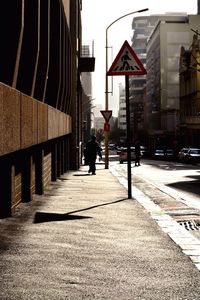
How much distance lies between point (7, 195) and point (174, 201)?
5.08m

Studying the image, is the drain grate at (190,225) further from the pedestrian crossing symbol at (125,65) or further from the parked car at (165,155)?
the parked car at (165,155)

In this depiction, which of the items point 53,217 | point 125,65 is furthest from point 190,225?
point 125,65

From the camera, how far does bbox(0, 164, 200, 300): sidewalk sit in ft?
16.9

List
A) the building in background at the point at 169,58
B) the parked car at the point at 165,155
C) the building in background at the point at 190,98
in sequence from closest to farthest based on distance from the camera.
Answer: the parked car at the point at 165,155 < the building in background at the point at 190,98 < the building in background at the point at 169,58

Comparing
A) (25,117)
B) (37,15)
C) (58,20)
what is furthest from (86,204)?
(58,20)

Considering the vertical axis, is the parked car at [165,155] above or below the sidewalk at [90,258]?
below

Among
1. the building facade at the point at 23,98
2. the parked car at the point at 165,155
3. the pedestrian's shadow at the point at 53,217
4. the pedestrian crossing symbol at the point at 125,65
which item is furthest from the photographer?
the parked car at the point at 165,155

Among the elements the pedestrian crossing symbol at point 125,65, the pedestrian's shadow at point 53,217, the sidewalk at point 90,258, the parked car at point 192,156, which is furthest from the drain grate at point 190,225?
the parked car at point 192,156

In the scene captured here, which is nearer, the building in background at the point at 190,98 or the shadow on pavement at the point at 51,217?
the shadow on pavement at the point at 51,217

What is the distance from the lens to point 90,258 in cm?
646

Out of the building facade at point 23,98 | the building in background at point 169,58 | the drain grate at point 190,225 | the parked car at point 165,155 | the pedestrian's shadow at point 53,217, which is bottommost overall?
the parked car at point 165,155

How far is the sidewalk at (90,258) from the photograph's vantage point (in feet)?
16.9

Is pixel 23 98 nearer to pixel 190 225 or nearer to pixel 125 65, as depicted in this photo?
pixel 190 225

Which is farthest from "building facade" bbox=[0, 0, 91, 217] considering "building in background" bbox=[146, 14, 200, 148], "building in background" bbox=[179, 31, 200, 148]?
"building in background" bbox=[146, 14, 200, 148]
